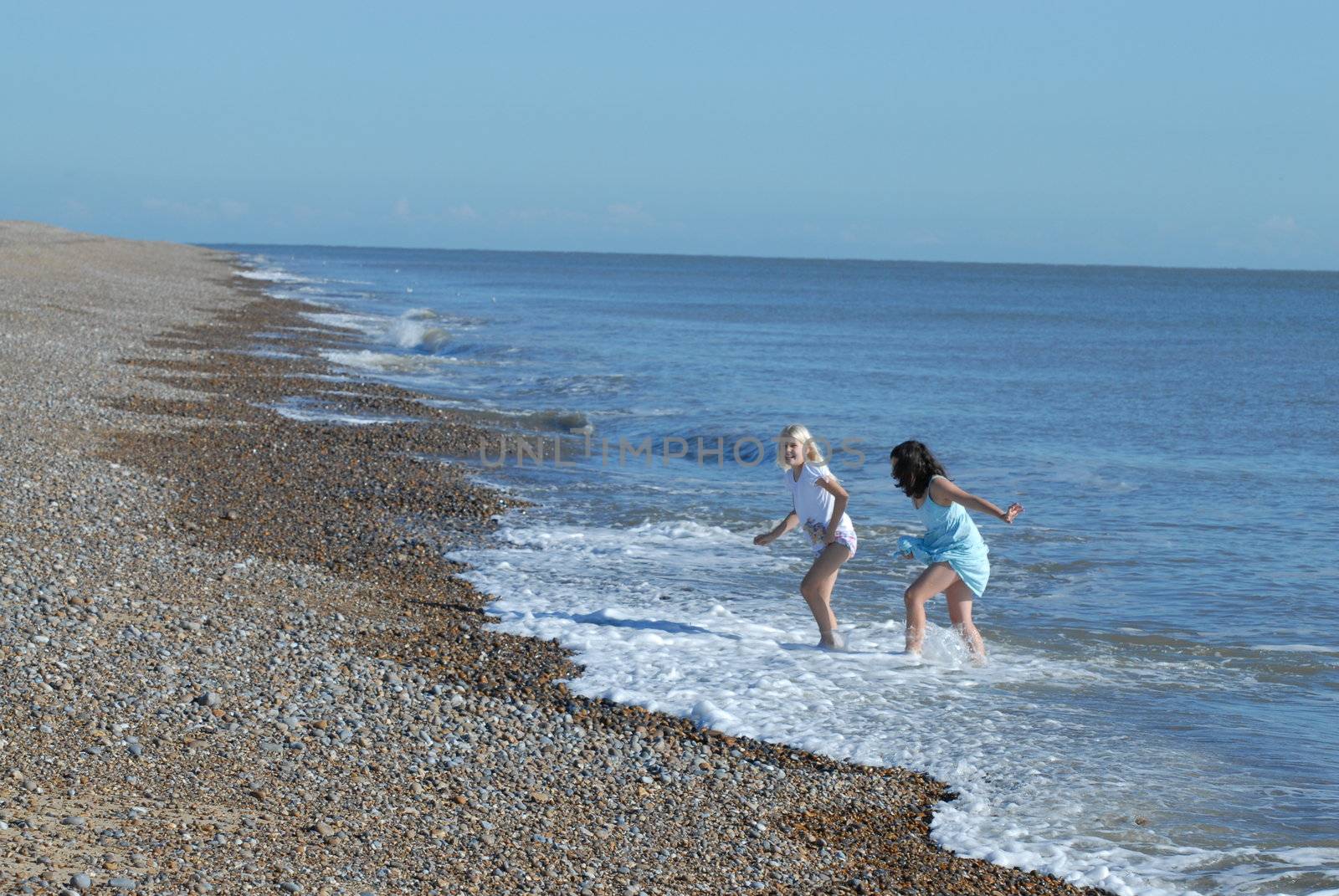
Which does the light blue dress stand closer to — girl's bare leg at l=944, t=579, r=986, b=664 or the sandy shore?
girl's bare leg at l=944, t=579, r=986, b=664

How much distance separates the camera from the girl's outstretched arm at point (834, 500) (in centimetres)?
882

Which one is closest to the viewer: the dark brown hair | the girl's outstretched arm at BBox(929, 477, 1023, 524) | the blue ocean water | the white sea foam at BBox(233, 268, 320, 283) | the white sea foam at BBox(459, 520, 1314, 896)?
the white sea foam at BBox(459, 520, 1314, 896)

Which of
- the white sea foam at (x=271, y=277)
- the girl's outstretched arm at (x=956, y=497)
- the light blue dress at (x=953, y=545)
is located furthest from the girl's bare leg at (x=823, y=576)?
the white sea foam at (x=271, y=277)

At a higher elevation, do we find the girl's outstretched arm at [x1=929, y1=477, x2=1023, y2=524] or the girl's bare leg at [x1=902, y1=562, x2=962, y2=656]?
Answer: the girl's outstretched arm at [x1=929, y1=477, x2=1023, y2=524]

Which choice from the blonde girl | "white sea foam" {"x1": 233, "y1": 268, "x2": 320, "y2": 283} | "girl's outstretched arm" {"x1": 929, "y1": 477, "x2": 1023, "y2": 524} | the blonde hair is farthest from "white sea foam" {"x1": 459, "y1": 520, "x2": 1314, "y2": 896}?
"white sea foam" {"x1": 233, "y1": 268, "x2": 320, "y2": 283}

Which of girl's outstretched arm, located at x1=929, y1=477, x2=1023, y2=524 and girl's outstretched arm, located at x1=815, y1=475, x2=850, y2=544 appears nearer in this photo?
girl's outstretched arm, located at x1=929, y1=477, x2=1023, y2=524

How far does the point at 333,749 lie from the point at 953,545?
179 inches

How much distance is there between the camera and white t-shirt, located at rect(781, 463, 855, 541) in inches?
352

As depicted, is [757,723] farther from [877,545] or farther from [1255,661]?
[877,545]

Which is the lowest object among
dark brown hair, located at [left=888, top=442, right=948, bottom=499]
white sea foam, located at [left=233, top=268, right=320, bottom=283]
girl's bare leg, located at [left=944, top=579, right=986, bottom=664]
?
girl's bare leg, located at [left=944, top=579, right=986, bottom=664]

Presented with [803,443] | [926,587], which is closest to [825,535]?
[803,443]

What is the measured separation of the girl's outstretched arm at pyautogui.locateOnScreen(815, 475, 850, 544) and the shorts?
0.15ft

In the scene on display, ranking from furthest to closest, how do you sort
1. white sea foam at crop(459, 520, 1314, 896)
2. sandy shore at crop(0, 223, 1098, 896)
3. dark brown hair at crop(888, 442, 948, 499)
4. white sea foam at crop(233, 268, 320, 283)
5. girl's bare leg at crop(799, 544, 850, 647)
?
white sea foam at crop(233, 268, 320, 283) → girl's bare leg at crop(799, 544, 850, 647) → dark brown hair at crop(888, 442, 948, 499) → white sea foam at crop(459, 520, 1314, 896) → sandy shore at crop(0, 223, 1098, 896)

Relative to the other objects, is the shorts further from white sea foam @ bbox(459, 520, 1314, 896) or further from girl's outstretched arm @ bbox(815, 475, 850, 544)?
white sea foam @ bbox(459, 520, 1314, 896)
